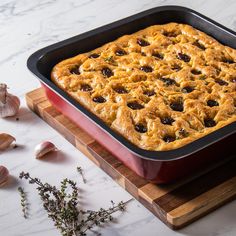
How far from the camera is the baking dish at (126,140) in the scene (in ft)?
5.99

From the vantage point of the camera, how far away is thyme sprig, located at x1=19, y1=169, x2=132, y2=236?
184 cm

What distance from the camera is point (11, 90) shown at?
2.46m

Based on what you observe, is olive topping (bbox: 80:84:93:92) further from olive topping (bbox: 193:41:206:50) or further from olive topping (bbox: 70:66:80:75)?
olive topping (bbox: 193:41:206:50)

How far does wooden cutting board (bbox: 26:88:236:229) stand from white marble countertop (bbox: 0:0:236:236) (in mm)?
27

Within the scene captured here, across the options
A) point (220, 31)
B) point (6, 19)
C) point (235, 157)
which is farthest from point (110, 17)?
point (235, 157)

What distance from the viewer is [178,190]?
1905 mm

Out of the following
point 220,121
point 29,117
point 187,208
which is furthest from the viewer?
point 29,117

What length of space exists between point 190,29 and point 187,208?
83 centimetres

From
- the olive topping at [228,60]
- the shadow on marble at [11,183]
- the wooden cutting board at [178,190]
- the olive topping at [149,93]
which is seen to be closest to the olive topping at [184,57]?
the olive topping at [228,60]

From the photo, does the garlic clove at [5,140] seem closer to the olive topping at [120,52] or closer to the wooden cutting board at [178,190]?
the wooden cutting board at [178,190]

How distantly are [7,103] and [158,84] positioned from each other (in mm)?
525

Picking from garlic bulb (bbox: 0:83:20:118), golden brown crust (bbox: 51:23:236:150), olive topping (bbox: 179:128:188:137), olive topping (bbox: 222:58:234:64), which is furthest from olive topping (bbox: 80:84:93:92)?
olive topping (bbox: 222:58:234:64)

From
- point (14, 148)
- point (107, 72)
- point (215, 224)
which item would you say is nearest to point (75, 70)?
point (107, 72)

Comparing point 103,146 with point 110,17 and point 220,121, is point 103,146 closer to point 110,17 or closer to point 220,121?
point 220,121
